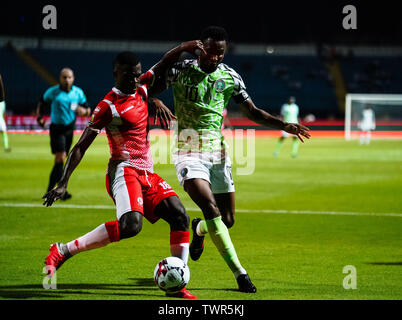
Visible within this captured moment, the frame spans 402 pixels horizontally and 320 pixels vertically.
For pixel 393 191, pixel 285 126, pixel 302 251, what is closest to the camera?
pixel 285 126

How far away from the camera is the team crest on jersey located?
269 inches

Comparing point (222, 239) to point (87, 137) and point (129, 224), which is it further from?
point (87, 137)

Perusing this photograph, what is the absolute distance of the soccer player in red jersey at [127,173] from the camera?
6.09 m

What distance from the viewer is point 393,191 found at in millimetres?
15133

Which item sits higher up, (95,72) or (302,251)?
(95,72)

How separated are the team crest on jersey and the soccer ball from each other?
73.6 inches

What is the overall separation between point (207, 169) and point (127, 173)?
0.90 m

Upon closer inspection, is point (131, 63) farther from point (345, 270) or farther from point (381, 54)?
point (381, 54)

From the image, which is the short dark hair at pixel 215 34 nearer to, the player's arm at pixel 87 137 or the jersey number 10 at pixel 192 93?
the jersey number 10 at pixel 192 93

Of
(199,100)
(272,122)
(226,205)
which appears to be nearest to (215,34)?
(199,100)

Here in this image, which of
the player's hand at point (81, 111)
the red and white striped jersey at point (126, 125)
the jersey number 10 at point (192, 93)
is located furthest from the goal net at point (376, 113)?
the red and white striped jersey at point (126, 125)
